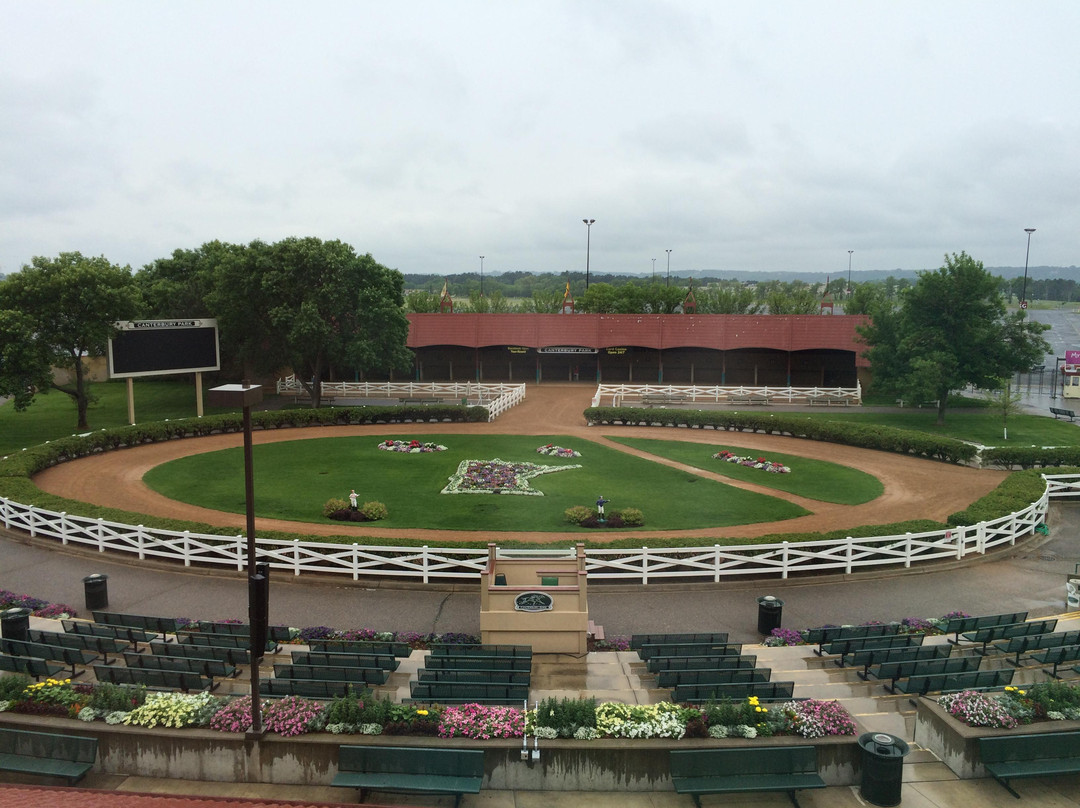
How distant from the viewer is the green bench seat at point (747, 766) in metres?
10.9

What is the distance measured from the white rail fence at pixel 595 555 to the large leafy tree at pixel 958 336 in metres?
24.8

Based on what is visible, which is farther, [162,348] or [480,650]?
[162,348]

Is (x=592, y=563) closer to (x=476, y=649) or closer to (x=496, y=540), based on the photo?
(x=496, y=540)

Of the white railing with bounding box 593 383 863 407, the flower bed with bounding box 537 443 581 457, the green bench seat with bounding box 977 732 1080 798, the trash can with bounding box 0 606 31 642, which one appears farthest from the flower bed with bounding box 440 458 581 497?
the green bench seat with bounding box 977 732 1080 798

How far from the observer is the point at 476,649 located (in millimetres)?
15234

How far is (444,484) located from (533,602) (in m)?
16.8

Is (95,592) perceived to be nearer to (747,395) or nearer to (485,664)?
(485,664)

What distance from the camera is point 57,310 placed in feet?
142

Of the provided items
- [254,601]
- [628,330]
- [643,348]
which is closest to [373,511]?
[254,601]

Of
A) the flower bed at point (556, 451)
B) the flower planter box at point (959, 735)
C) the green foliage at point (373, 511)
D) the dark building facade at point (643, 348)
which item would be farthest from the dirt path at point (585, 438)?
the dark building facade at point (643, 348)

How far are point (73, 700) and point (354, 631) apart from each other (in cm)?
595

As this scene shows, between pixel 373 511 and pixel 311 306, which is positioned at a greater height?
pixel 311 306

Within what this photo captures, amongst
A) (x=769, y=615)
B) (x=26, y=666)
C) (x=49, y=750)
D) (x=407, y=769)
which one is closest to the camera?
(x=407, y=769)

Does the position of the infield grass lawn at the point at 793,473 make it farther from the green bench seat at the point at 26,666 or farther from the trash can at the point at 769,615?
the green bench seat at the point at 26,666
